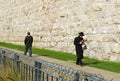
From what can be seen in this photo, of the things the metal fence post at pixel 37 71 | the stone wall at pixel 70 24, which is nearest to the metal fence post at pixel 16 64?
the metal fence post at pixel 37 71

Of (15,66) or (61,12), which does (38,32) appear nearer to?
(61,12)

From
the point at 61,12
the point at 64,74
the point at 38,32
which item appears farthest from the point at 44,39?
the point at 64,74

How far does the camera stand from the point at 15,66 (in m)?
9.44

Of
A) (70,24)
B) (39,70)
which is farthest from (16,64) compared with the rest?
(70,24)

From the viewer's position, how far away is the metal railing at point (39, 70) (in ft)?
20.4

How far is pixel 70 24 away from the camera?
64.0 feet

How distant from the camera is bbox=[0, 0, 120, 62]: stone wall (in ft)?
52.2

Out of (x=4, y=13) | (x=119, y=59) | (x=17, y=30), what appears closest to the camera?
(x=119, y=59)

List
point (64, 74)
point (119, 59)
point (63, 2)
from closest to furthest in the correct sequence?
1. point (64, 74)
2. point (119, 59)
3. point (63, 2)

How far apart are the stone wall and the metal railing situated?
6803 mm

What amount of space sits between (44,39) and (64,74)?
16691 mm

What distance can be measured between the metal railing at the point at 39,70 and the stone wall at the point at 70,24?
22.3 feet

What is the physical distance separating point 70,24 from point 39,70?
12.2 metres

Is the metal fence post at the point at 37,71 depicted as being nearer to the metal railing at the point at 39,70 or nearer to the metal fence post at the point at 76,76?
the metal railing at the point at 39,70
